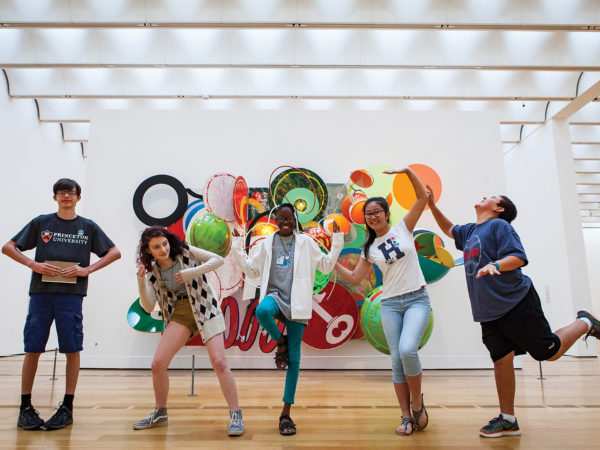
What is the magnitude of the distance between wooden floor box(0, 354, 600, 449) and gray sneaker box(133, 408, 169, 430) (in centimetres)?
→ 5

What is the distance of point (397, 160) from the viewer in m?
5.67

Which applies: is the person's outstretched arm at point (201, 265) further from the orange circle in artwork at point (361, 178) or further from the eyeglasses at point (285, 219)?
the orange circle in artwork at point (361, 178)

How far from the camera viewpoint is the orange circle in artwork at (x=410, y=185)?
17.1 feet

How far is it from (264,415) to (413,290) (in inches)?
53.3

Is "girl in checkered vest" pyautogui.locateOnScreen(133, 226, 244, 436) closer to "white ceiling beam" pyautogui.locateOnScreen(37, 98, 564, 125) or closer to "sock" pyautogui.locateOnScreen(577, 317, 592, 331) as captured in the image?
"sock" pyautogui.locateOnScreen(577, 317, 592, 331)

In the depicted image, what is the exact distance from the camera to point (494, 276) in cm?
241

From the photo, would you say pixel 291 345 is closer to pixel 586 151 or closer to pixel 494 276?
pixel 494 276

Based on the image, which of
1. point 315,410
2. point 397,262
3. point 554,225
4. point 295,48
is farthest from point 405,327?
point 554,225

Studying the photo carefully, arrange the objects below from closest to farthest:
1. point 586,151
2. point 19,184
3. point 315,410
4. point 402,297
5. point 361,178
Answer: point 402,297 < point 315,410 < point 361,178 < point 19,184 < point 586,151

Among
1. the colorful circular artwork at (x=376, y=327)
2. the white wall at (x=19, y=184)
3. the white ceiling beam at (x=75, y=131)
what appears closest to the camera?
the colorful circular artwork at (x=376, y=327)

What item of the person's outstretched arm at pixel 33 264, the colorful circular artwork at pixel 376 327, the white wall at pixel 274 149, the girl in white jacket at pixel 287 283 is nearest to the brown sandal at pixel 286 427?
the girl in white jacket at pixel 287 283

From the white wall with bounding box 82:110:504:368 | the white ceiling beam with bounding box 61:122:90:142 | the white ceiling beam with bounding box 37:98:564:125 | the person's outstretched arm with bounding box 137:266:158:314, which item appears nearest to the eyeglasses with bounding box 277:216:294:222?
the person's outstretched arm with bounding box 137:266:158:314

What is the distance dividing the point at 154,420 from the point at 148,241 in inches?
43.7

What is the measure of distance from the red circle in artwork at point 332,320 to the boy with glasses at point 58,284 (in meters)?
2.85
